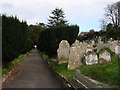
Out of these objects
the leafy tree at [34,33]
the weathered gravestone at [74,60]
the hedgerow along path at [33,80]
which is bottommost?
the hedgerow along path at [33,80]

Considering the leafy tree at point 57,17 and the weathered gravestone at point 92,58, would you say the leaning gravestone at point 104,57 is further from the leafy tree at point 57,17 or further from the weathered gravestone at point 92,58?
the leafy tree at point 57,17

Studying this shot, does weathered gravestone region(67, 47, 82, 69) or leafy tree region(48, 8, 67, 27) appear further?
leafy tree region(48, 8, 67, 27)

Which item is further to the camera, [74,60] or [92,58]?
[74,60]

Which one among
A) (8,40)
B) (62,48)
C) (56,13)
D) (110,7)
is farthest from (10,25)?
(56,13)

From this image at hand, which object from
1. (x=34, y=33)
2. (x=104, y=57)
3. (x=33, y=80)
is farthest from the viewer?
(x=34, y=33)

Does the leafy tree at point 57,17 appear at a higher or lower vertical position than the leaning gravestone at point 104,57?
higher

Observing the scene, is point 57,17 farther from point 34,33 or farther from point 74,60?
point 74,60

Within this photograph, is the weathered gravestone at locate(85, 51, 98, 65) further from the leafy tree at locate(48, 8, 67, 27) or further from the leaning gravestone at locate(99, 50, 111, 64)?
the leafy tree at locate(48, 8, 67, 27)

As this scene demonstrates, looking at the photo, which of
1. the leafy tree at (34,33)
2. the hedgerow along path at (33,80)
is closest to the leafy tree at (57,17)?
the leafy tree at (34,33)

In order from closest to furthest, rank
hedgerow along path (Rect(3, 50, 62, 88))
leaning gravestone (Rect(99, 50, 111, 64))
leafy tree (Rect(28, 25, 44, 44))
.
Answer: hedgerow along path (Rect(3, 50, 62, 88)) → leaning gravestone (Rect(99, 50, 111, 64)) → leafy tree (Rect(28, 25, 44, 44))

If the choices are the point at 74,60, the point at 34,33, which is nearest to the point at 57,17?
the point at 34,33

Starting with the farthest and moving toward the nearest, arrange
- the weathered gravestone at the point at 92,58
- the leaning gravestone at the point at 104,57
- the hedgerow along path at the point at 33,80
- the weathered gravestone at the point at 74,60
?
the weathered gravestone at the point at 74,60 < the weathered gravestone at the point at 92,58 < the leaning gravestone at the point at 104,57 < the hedgerow along path at the point at 33,80

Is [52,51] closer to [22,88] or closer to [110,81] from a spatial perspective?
[22,88]

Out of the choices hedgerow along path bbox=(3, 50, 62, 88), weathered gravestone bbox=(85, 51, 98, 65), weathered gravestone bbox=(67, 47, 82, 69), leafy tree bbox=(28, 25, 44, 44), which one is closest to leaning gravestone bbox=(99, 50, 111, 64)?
weathered gravestone bbox=(85, 51, 98, 65)
